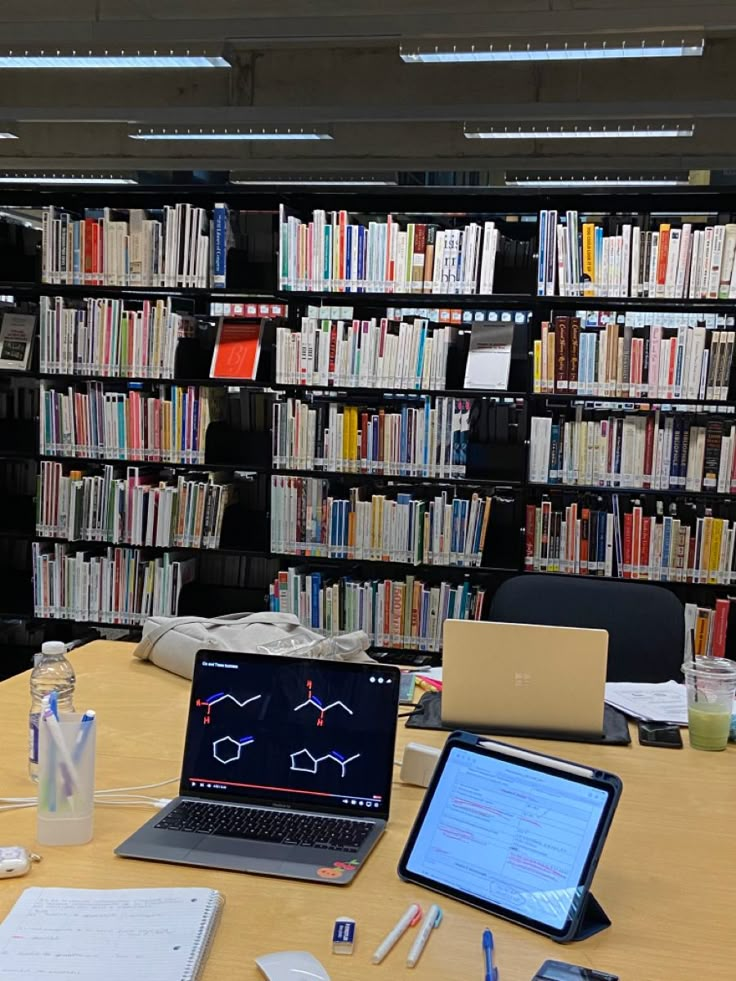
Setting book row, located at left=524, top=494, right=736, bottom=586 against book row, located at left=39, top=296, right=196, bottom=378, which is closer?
book row, located at left=524, top=494, right=736, bottom=586

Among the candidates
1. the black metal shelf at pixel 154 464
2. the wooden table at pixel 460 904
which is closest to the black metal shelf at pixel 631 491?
the black metal shelf at pixel 154 464

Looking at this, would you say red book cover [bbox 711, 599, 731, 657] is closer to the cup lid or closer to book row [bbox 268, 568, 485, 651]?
book row [bbox 268, 568, 485, 651]

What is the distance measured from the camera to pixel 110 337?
4.52 m

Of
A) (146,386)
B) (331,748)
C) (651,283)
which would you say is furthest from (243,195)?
(331,748)

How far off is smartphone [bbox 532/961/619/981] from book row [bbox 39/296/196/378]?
3627 millimetres

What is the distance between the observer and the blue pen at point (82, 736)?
59.2 inches

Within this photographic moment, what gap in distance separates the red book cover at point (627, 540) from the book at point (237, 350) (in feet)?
5.61

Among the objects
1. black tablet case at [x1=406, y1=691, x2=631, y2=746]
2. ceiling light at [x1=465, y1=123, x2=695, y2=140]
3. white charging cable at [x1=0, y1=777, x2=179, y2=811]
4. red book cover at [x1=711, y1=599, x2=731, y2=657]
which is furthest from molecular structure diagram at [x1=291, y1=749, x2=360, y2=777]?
ceiling light at [x1=465, y1=123, x2=695, y2=140]

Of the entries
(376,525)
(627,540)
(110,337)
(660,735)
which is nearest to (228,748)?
(660,735)

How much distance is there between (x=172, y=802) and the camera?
165cm

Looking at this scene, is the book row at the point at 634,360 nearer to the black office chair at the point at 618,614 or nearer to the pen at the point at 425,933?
the black office chair at the point at 618,614

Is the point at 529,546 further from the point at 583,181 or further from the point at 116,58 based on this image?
the point at 116,58

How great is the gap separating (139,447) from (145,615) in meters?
0.77

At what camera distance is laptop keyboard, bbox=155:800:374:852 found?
1.53 m
